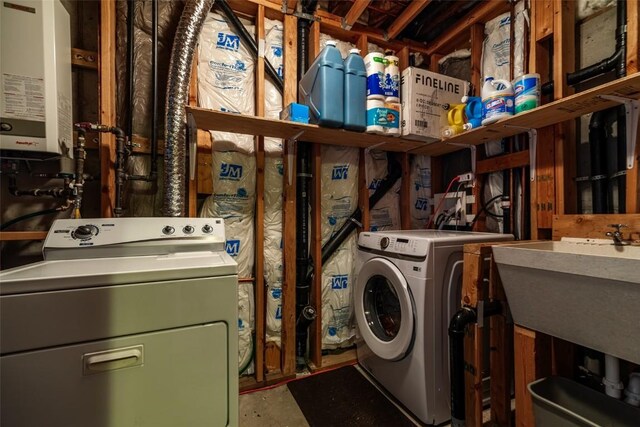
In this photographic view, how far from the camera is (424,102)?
1886mm

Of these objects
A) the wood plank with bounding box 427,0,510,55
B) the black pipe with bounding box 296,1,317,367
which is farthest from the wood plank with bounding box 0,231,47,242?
the wood plank with bounding box 427,0,510,55

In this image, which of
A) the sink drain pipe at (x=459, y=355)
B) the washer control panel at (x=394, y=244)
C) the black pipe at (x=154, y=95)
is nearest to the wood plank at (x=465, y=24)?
the washer control panel at (x=394, y=244)

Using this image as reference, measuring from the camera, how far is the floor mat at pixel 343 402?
1.49 metres

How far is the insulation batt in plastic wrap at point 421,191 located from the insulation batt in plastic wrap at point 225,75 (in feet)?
4.78

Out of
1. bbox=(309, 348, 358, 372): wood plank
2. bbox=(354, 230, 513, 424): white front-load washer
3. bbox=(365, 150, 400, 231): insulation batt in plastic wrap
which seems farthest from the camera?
bbox=(365, 150, 400, 231): insulation batt in plastic wrap

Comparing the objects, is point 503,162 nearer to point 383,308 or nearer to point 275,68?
point 383,308

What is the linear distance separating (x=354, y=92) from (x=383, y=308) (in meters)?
1.45

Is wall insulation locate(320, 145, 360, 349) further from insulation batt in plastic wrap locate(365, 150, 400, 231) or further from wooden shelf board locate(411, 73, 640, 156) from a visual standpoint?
wooden shelf board locate(411, 73, 640, 156)

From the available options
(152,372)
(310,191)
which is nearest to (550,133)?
(310,191)

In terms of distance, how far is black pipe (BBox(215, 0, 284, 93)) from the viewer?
1.84 m

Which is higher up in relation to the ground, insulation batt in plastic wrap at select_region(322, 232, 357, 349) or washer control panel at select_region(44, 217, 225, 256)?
washer control panel at select_region(44, 217, 225, 256)

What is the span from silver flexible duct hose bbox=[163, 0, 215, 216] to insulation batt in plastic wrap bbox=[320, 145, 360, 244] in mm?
1017

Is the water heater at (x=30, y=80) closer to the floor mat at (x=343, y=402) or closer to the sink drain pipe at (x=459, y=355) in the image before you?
the floor mat at (x=343, y=402)

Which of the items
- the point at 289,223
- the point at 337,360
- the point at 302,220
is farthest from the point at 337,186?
the point at 337,360
